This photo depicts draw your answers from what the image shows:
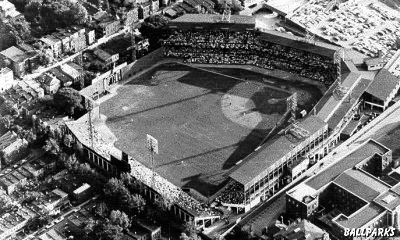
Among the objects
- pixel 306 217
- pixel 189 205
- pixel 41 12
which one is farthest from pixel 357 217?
pixel 41 12

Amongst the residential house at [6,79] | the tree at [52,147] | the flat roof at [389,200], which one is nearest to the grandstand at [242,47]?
the residential house at [6,79]

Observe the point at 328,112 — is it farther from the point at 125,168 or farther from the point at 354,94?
the point at 125,168

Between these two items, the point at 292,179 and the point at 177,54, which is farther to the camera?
the point at 177,54

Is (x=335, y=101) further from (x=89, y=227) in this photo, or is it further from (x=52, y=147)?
(x=89, y=227)

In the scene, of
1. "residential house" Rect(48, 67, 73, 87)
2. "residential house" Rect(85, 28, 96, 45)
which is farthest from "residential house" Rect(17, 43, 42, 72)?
"residential house" Rect(85, 28, 96, 45)

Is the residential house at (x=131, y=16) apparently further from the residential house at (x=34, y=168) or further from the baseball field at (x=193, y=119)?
the residential house at (x=34, y=168)

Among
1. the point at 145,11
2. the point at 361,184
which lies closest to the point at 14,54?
the point at 145,11
